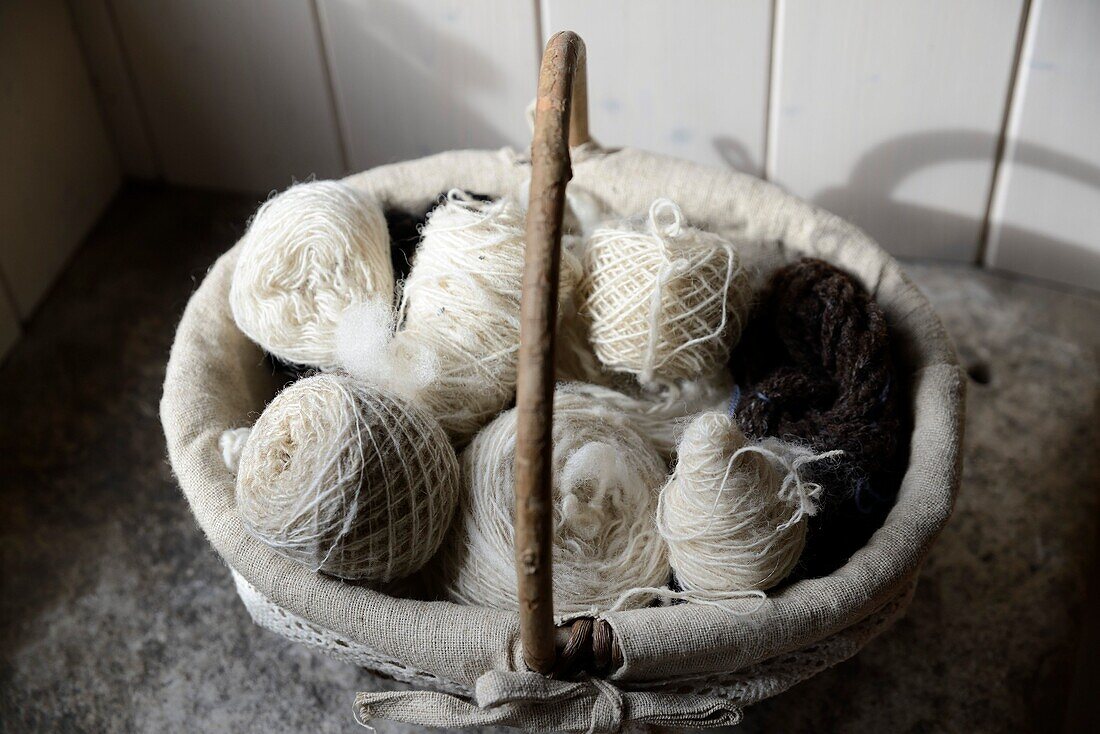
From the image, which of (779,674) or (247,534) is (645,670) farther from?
(247,534)

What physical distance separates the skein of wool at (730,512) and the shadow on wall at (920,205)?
517 millimetres

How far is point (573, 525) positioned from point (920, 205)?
2.01 feet

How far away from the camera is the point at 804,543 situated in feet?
2.11

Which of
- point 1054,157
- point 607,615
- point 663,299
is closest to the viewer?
point 607,615

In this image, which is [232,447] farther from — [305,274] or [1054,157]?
[1054,157]

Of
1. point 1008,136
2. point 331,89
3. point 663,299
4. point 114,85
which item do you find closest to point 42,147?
point 114,85

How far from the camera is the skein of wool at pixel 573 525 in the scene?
0.65m

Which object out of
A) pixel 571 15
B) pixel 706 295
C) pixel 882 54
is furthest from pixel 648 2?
pixel 706 295

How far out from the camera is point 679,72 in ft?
3.45

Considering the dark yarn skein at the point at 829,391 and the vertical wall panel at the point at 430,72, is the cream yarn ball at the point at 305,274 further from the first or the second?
the vertical wall panel at the point at 430,72

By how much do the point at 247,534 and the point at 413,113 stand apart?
0.64 metres

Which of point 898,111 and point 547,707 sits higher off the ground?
point 898,111

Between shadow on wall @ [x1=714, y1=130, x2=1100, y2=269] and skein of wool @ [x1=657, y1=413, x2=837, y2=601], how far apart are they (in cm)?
52

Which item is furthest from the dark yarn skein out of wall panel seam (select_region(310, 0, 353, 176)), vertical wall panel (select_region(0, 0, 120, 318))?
vertical wall panel (select_region(0, 0, 120, 318))
